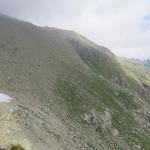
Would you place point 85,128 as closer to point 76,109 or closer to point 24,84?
point 76,109

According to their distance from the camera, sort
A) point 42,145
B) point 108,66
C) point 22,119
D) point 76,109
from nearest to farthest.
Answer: point 42,145 → point 22,119 → point 76,109 → point 108,66

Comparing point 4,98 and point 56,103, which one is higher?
point 4,98

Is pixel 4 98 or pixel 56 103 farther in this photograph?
pixel 56 103

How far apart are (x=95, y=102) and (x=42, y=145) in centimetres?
2729

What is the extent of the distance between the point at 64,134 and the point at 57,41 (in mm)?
40092

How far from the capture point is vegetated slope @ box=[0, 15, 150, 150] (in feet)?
91.8

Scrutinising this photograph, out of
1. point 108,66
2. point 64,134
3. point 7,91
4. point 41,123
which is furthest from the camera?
point 108,66

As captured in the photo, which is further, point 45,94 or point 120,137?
point 120,137

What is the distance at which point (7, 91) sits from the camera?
36.7m

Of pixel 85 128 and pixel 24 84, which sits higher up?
pixel 24 84

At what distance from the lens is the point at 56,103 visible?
44.1m

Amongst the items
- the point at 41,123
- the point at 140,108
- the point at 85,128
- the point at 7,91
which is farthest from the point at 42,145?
the point at 140,108

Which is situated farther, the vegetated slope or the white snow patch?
the white snow patch

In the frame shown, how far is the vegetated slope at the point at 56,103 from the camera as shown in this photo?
28.0 meters
